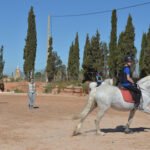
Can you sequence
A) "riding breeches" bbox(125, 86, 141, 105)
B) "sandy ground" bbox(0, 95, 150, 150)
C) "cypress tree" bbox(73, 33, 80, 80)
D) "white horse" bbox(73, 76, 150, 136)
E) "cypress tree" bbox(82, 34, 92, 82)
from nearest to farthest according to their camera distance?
"sandy ground" bbox(0, 95, 150, 150), "white horse" bbox(73, 76, 150, 136), "riding breeches" bbox(125, 86, 141, 105), "cypress tree" bbox(82, 34, 92, 82), "cypress tree" bbox(73, 33, 80, 80)

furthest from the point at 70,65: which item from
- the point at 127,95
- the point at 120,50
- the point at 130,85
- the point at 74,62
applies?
the point at 127,95

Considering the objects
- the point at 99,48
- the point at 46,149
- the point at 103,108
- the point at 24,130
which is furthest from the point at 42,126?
the point at 99,48

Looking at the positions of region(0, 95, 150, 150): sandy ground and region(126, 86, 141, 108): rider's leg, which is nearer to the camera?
region(0, 95, 150, 150): sandy ground

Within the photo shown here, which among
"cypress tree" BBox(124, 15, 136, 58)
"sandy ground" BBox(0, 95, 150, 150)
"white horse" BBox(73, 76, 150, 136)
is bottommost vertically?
"sandy ground" BBox(0, 95, 150, 150)

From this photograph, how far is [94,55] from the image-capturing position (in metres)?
55.4

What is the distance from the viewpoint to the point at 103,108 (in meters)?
14.5

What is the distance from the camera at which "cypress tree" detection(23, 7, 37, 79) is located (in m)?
62.8

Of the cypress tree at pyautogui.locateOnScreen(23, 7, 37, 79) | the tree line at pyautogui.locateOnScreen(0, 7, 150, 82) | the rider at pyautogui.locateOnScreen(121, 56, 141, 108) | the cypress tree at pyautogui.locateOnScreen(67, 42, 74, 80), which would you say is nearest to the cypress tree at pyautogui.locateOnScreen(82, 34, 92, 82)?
the tree line at pyautogui.locateOnScreen(0, 7, 150, 82)

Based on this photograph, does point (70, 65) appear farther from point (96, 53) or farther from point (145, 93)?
point (145, 93)

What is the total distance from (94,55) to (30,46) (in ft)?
37.6

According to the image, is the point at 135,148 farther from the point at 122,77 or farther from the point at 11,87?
the point at 11,87

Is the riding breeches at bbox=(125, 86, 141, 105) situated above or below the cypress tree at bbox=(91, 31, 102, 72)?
below

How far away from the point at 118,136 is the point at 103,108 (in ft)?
3.11

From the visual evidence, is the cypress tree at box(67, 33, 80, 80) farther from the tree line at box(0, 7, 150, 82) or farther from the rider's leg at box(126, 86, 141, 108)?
the rider's leg at box(126, 86, 141, 108)
